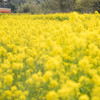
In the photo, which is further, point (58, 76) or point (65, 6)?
point (65, 6)

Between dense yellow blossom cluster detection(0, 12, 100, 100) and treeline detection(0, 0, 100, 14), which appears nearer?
dense yellow blossom cluster detection(0, 12, 100, 100)

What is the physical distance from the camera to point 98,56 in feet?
13.2

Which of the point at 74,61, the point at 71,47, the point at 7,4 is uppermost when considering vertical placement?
the point at 71,47

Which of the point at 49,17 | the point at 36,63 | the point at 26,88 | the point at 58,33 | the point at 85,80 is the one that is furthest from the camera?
the point at 49,17

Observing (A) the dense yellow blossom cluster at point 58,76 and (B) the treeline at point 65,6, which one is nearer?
(A) the dense yellow blossom cluster at point 58,76

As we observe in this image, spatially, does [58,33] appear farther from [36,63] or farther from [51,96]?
[51,96]

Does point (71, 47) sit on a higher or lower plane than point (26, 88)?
higher

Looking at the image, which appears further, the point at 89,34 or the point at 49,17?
the point at 49,17

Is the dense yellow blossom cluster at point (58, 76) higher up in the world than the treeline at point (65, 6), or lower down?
higher up

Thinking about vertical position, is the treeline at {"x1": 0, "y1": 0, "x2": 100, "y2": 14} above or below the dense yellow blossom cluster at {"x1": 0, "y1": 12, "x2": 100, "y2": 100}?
below

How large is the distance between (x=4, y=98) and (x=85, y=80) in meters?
1.38

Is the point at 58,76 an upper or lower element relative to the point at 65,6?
upper

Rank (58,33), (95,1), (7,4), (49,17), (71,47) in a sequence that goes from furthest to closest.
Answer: (7,4), (95,1), (49,17), (58,33), (71,47)

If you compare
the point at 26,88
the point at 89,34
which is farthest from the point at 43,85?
the point at 89,34
